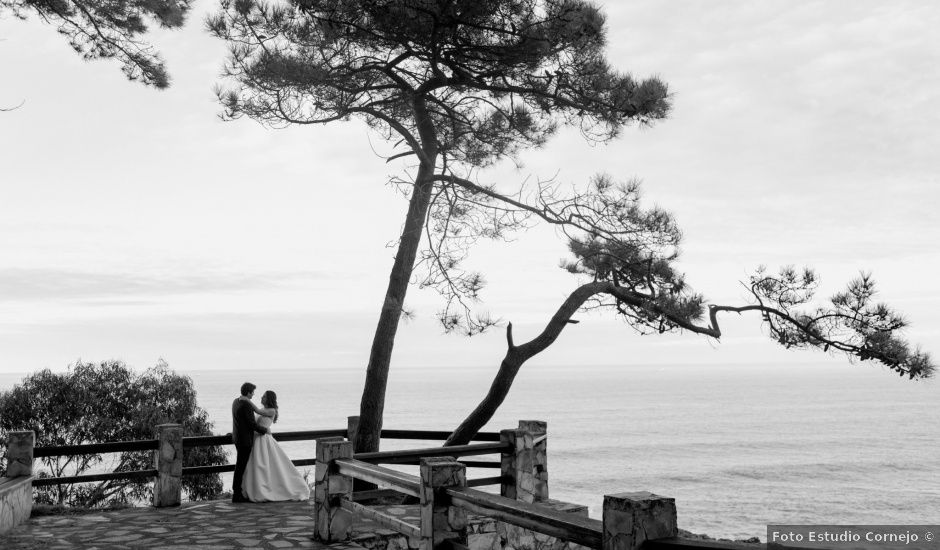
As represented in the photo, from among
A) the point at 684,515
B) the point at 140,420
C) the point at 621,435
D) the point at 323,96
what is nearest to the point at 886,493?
the point at 684,515

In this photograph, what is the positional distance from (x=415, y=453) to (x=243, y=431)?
11.6 ft

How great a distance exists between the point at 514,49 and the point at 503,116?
187 centimetres

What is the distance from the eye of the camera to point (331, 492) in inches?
297

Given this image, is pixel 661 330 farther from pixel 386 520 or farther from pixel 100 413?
pixel 100 413

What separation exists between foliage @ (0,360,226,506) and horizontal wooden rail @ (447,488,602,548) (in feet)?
53.6

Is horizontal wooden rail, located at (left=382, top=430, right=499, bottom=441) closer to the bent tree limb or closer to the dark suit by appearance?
the bent tree limb

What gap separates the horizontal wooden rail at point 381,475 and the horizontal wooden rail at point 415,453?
0.23 m

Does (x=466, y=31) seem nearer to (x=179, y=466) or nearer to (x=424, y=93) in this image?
(x=424, y=93)

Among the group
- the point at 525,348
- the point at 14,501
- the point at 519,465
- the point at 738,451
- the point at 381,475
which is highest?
the point at 525,348

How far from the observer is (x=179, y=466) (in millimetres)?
10305

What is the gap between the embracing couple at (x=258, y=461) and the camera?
10586 mm

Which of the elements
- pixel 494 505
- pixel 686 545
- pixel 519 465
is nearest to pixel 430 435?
pixel 519 465

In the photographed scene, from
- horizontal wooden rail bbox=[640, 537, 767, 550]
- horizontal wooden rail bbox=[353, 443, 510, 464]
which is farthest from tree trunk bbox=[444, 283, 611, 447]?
horizontal wooden rail bbox=[640, 537, 767, 550]

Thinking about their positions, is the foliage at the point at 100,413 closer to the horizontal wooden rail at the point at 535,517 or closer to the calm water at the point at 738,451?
the horizontal wooden rail at the point at 535,517
